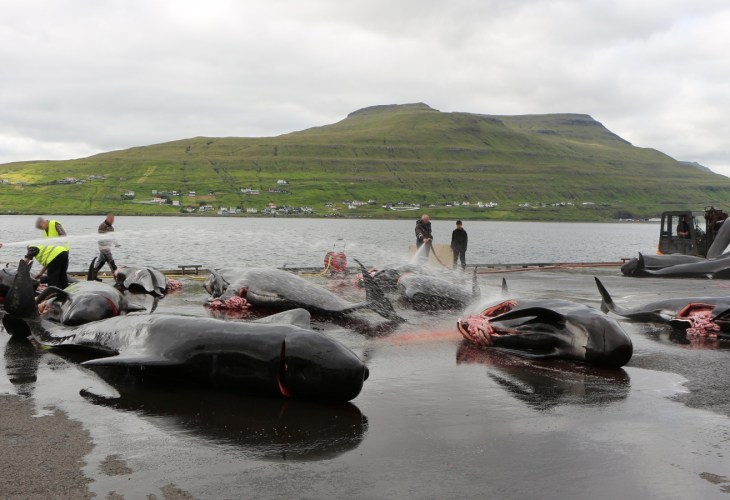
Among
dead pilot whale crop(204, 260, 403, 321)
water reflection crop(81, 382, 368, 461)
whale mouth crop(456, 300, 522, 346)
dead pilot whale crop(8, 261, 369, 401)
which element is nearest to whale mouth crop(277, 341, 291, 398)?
dead pilot whale crop(8, 261, 369, 401)

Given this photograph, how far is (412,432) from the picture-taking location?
7.11 m

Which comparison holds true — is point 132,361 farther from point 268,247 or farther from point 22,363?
point 268,247

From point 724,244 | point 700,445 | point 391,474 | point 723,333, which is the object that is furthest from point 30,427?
point 724,244

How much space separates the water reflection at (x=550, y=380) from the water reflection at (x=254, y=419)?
2.59 meters

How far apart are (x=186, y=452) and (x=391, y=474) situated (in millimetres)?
2080

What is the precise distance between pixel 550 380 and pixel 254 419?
15.1 ft

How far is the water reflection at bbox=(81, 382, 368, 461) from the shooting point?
21.8 ft

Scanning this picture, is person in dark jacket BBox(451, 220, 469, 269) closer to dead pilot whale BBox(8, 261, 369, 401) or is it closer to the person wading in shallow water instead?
the person wading in shallow water

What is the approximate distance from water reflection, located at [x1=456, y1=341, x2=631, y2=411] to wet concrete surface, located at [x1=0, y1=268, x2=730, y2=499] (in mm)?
37

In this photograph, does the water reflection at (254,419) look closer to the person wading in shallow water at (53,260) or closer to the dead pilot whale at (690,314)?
the dead pilot whale at (690,314)

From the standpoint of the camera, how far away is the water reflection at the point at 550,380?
8617 mm

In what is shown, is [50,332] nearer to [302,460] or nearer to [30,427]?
[30,427]

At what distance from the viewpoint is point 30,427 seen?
23.4 feet

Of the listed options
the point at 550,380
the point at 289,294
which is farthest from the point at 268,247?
the point at 550,380
